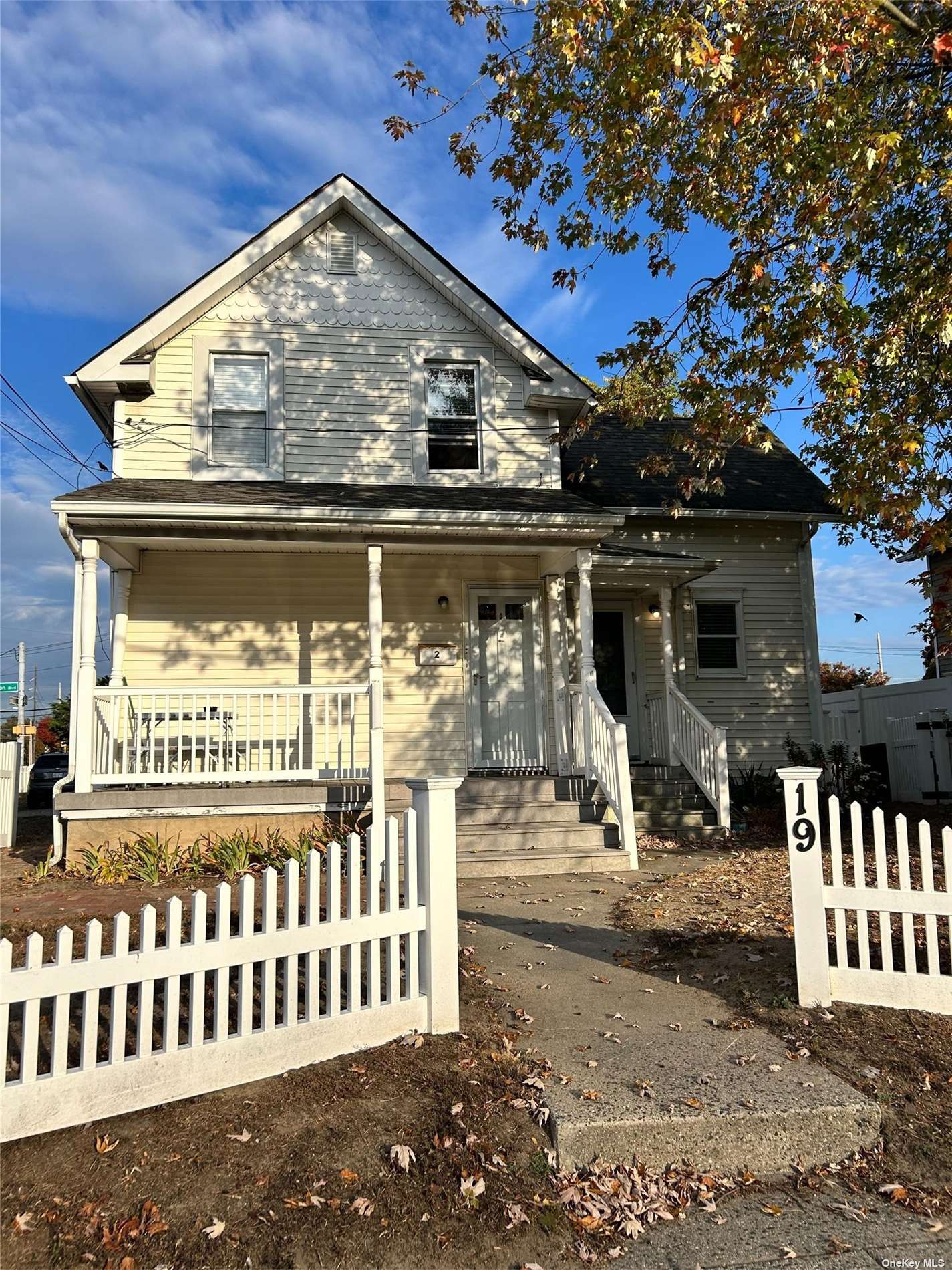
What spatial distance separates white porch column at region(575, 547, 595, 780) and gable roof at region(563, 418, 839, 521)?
2.09m

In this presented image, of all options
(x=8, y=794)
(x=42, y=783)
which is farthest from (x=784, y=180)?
(x=42, y=783)

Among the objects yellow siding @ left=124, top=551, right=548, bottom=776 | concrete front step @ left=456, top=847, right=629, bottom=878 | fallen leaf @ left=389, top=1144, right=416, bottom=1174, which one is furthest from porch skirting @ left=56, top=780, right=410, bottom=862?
fallen leaf @ left=389, top=1144, right=416, bottom=1174

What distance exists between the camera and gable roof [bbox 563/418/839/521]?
46.5ft

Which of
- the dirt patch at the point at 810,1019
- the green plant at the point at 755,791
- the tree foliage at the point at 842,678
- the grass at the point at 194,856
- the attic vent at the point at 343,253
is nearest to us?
the dirt patch at the point at 810,1019

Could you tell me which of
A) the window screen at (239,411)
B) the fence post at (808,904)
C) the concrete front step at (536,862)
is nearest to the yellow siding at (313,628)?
the window screen at (239,411)

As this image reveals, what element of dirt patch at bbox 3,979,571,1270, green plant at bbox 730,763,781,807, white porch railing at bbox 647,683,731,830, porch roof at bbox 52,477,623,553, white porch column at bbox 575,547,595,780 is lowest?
dirt patch at bbox 3,979,571,1270

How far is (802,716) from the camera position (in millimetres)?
14445

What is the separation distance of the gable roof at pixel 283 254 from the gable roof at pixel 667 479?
1.58 meters

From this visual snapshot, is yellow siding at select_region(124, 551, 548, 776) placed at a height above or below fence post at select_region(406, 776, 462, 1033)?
above

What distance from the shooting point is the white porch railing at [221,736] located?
31.4 ft

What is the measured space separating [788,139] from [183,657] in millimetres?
8933

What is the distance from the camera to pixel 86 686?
950cm

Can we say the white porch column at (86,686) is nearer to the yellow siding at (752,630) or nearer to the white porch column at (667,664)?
the white porch column at (667,664)

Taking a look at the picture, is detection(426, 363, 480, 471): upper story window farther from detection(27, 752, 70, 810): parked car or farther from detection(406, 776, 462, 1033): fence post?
detection(27, 752, 70, 810): parked car
